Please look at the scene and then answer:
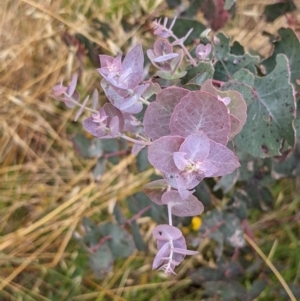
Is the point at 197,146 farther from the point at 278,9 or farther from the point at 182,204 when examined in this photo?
the point at 278,9

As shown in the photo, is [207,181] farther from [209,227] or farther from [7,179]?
[7,179]

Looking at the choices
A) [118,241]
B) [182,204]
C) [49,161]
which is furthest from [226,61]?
[49,161]

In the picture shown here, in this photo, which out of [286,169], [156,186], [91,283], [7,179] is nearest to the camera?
[156,186]

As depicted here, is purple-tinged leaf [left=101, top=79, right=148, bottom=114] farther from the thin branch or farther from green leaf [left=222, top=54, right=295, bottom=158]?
the thin branch

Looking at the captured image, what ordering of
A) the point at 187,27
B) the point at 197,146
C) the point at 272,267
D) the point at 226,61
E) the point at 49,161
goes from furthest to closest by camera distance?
the point at 49,161, the point at 272,267, the point at 187,27, the point at 226,61, the point at 197,146

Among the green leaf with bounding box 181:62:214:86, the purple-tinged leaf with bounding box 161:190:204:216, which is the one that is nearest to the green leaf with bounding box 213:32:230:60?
the green leaf with bounding box 181:62:214:86

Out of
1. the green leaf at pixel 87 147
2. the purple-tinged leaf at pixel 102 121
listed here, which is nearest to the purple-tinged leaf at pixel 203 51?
the purple-tinged leaf at pixel 102 121

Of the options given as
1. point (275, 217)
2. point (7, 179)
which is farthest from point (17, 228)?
point (275, 217)
